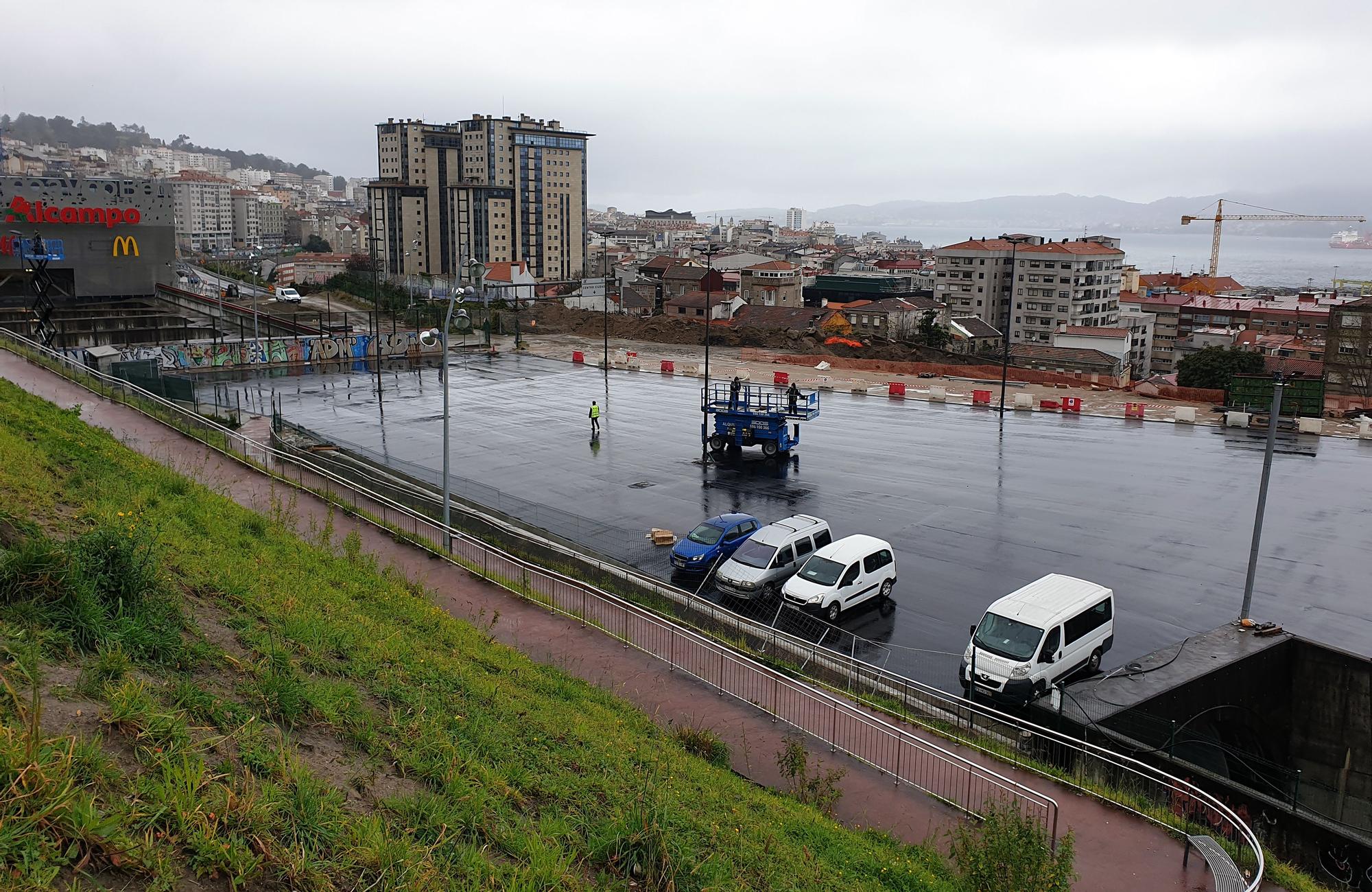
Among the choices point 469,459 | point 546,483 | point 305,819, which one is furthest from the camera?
point 469,459

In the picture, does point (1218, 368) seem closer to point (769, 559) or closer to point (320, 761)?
point (769, 559)

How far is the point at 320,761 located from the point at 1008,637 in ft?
35.5

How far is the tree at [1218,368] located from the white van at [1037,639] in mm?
46799

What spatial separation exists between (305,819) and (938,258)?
4638 inches

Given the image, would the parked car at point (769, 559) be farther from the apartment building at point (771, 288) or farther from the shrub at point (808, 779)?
the apartment building at point (771, 288)

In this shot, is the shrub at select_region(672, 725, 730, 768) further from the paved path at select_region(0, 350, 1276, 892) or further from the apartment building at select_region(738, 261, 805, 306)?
the apartment building at select_region(738, 261, 805, 306)

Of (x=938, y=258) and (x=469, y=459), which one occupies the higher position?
(x=938, y=258)

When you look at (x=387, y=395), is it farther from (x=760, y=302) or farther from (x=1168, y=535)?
(x=760, y=302)

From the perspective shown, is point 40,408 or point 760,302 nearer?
point 40,408

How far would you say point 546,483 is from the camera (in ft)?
89.9

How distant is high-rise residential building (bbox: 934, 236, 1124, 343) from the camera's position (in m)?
104

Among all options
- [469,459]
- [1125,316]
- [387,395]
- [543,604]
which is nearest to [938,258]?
[1125,316]

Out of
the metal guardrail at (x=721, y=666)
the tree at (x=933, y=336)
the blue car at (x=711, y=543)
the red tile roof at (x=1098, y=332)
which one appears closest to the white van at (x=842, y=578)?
the blue car at (x=711, y=543)

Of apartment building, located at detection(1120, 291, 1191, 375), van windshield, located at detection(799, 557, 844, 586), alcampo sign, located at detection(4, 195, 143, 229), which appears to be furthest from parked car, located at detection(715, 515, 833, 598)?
apartment building, located at detection(1120, 291, 1191, 375)
